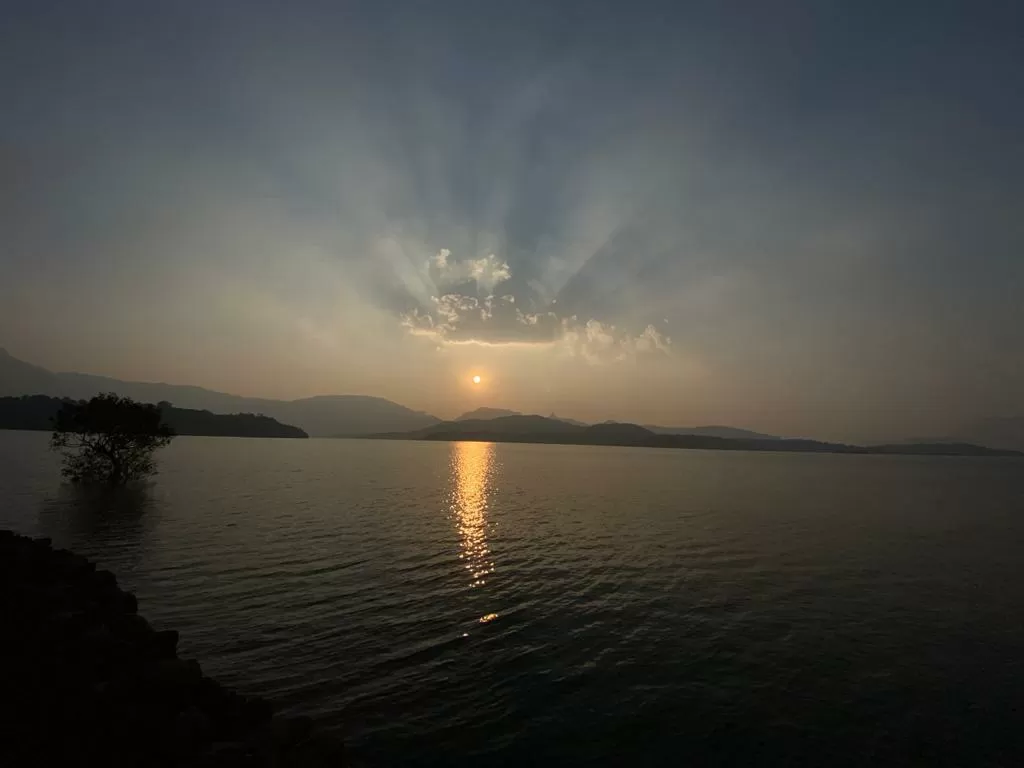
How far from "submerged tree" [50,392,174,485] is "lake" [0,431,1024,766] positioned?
1279 cm

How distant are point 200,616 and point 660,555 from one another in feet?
128

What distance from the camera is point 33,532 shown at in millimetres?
49094

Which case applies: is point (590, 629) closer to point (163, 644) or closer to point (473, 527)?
point (163, 644)

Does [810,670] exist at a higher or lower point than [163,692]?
lower

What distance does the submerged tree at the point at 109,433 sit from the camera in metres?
76.2

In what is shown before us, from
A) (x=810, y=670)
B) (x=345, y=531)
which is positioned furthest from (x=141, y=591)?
(x=810, y=670)

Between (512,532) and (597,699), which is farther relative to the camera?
(512,532)

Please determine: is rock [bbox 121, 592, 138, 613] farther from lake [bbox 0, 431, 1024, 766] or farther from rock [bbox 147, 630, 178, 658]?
rock [bbox 147, 630, 178, 658]

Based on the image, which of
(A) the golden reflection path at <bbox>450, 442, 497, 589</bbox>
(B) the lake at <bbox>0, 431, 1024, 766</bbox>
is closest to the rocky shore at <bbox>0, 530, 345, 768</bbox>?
(B) the lake at <bbox>0, 431, 1024, 766</bbox>

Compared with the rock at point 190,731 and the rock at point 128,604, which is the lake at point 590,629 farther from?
the rock at point 190,731

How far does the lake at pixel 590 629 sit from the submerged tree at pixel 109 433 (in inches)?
504

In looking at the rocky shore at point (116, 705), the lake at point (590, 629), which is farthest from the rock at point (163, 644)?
the lake at point (590, 629)

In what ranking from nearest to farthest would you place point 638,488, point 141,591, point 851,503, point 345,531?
point 141,591 < point 345,531 < point 851,503 < point 638,488

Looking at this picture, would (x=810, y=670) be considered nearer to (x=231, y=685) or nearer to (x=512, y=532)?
(x=231, y=685)
